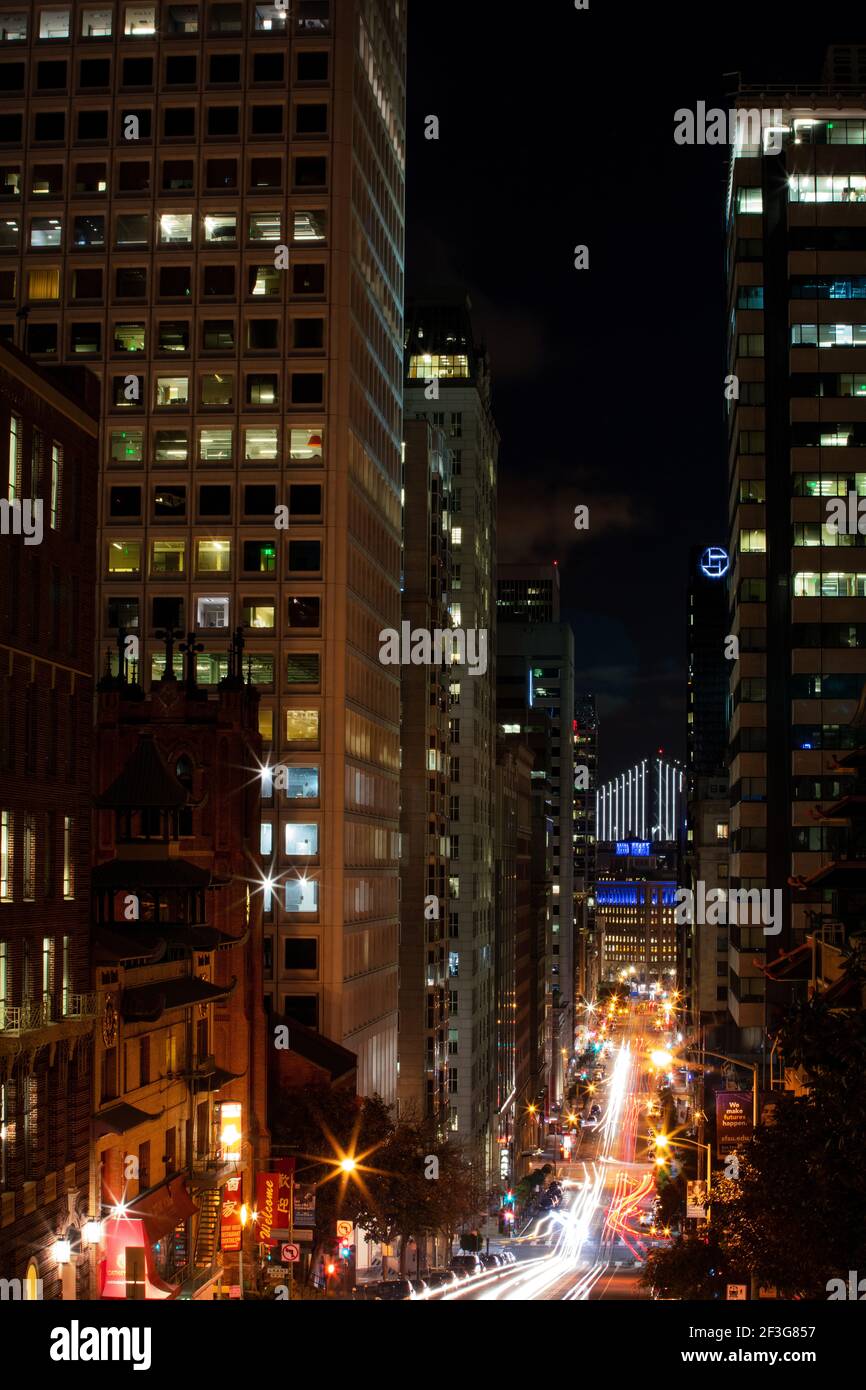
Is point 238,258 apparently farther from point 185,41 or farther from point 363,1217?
point 363,1217

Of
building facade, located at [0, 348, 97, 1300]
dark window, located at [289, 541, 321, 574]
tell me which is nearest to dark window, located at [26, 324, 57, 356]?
dark window, located at [289, 541, 321, 574]

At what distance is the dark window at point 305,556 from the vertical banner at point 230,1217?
3673 centimetres

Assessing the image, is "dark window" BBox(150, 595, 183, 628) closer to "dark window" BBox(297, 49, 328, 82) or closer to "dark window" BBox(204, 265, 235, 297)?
"dark window" BBox(204, 265, 235, 297)

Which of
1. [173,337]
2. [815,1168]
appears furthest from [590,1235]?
[815,1168]

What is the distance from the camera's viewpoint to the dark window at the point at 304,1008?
78.7m

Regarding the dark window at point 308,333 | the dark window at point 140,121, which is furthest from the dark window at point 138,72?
the dark window at point 308,333

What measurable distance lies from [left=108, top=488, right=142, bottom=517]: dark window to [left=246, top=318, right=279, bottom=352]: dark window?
31.3 feet

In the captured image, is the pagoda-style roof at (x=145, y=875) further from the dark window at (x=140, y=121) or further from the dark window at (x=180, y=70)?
the dark window at (x=180, y=70)

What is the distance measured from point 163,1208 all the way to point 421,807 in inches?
2820

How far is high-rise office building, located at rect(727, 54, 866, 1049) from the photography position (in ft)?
308

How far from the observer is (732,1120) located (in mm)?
57062

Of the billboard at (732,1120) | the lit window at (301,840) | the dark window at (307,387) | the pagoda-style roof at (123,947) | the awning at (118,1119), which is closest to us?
the awning at (118,1119)

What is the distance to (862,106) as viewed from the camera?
97.3 meters

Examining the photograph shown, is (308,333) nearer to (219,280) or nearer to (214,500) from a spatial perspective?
(219,280)
